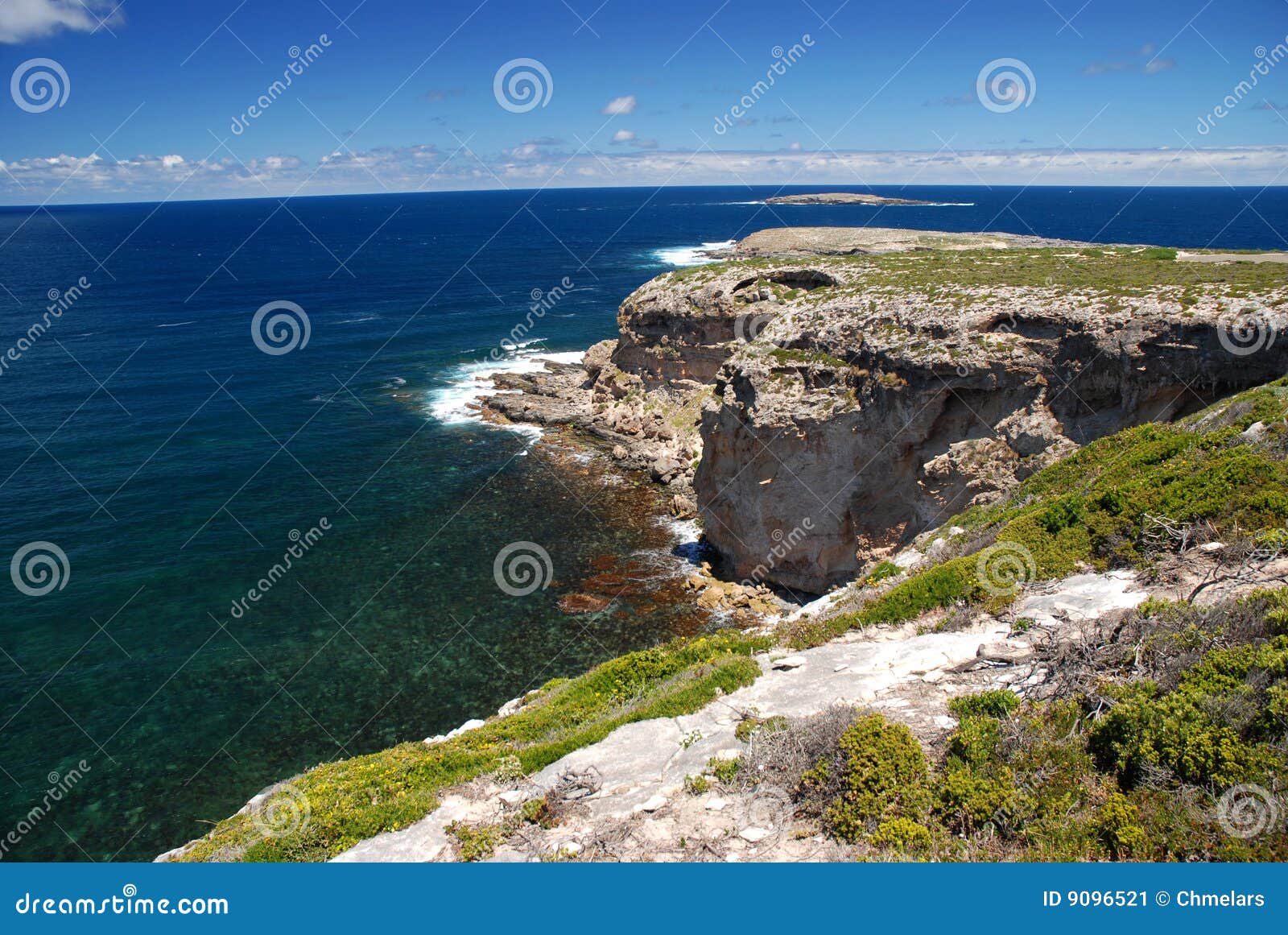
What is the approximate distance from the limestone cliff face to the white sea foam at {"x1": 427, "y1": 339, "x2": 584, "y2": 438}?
904 inches

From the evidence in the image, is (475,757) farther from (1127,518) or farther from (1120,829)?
(1127,518)

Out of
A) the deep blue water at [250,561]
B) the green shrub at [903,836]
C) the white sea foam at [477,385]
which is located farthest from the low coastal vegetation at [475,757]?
the white sea foam at [477,385]

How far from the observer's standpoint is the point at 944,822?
896 cm

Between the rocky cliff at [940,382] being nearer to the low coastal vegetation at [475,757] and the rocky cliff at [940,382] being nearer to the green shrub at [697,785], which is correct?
the low coastal vegetation at [475,757]

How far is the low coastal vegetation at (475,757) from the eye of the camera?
37.6 ft

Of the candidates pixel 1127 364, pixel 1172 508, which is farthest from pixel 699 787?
pixel 1127 364

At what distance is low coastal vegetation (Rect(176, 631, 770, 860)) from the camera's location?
37.6ft

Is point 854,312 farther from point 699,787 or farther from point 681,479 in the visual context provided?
point 699,787

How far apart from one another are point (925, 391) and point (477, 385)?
1690 inches

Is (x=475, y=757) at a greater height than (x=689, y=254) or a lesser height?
lesser

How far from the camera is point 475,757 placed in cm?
1306

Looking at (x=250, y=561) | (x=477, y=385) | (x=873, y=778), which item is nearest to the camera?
(x=873, y=778)

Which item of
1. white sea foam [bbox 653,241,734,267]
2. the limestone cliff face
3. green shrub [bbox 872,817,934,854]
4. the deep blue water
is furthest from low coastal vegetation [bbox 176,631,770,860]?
white sea foam [bbox 653,241,734,267]

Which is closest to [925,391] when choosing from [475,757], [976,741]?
[976,741]
